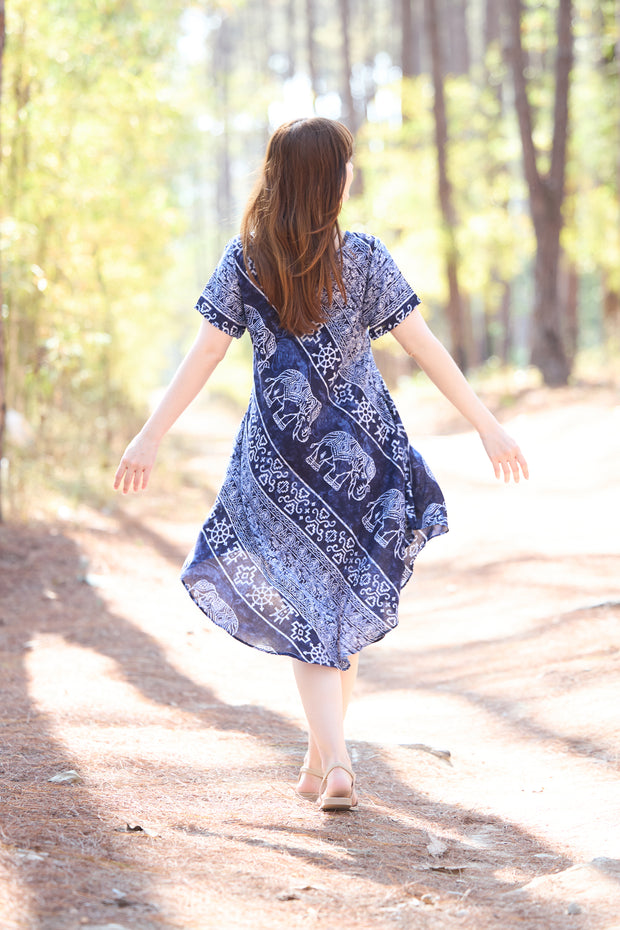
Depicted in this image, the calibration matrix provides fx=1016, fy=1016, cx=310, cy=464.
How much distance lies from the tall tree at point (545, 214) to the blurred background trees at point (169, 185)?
1.0 inches

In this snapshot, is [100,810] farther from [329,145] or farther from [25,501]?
[25,501]

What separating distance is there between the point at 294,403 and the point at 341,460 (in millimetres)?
209

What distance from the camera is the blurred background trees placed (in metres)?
9.12

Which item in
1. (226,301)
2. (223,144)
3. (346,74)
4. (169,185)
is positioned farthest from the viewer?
(223,144)

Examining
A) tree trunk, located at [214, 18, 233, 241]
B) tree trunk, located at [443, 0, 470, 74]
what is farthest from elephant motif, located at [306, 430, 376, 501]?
tree trunk, located at [214, 18, 233, 241]

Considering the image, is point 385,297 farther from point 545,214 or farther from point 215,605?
point 545,214

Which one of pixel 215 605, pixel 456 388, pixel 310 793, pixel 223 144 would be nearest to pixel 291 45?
pixel 223 144

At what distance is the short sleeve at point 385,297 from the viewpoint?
2.90 metres

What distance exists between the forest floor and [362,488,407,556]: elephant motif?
31.1 inches

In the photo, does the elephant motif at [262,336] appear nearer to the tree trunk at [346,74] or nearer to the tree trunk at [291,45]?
the tree trunk at [346,74]

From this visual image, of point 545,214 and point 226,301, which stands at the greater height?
point 545,214

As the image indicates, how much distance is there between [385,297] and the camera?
2.90 metres

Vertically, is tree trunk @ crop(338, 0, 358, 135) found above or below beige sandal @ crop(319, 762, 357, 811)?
above

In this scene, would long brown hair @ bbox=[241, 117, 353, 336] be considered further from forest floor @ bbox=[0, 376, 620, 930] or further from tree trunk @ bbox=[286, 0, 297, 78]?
tree trunk @ bbox=[286, 0, 297, 78]
